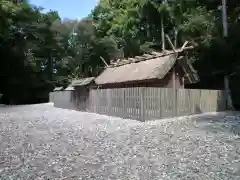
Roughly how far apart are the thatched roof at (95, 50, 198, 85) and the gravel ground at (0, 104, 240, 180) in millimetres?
9091

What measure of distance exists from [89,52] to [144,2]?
16035 millimetres

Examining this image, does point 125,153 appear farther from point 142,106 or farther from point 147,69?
point 147,69

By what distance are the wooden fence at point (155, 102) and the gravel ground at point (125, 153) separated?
8.29 feet

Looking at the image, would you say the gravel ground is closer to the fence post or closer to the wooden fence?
the fence post

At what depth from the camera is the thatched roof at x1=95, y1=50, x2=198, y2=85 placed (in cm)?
2138

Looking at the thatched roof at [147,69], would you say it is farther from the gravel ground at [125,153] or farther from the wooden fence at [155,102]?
the gravel ground at [125,153]

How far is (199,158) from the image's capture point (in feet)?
24.9

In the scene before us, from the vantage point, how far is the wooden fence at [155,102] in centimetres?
1508

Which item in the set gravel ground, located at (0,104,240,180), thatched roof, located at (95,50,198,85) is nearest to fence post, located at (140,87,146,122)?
gravel ground, located at (0,104,240,180)

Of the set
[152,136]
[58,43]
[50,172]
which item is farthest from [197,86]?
[58,43]

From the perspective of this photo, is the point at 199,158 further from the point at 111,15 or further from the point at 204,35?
the point at 111,15

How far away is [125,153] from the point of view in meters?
8.38

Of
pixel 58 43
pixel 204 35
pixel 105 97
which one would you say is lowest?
pixel 105 97

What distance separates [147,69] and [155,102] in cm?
761
